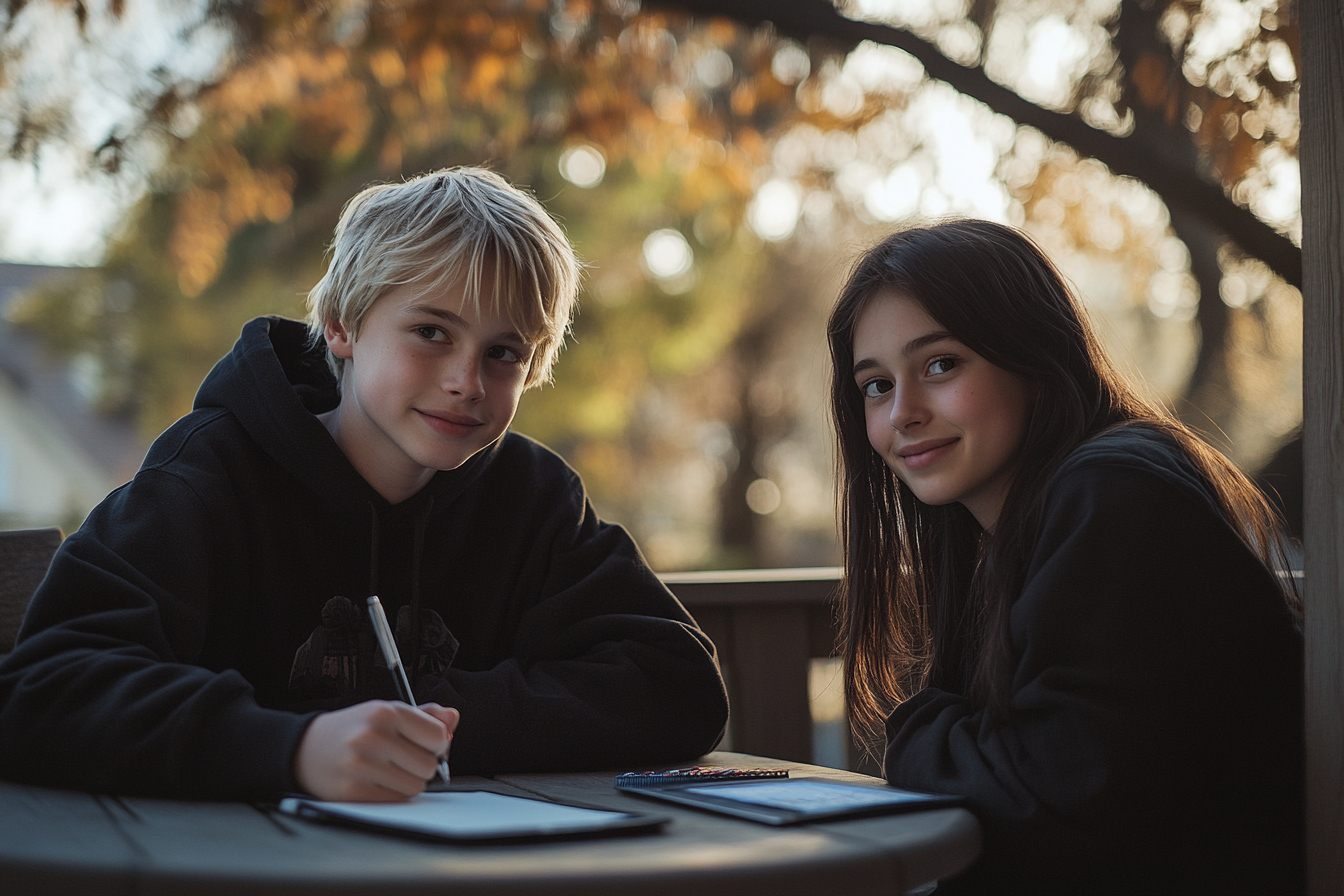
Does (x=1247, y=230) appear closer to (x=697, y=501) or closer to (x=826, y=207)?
(x=826, y=207)

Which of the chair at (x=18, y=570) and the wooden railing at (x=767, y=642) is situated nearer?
the chair at (x=18, y=570)

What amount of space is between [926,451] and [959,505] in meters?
0.22

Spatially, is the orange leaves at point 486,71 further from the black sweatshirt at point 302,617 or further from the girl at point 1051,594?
the girl at point 1051,594

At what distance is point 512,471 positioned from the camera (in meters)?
1.96

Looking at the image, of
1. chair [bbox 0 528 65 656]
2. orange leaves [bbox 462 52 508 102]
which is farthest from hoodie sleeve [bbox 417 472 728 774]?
orange leaves [bbox 462 52 508 102]

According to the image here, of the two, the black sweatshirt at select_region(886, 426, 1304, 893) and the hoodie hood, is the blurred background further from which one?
the hoodie hood

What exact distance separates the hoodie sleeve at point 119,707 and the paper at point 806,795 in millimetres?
472

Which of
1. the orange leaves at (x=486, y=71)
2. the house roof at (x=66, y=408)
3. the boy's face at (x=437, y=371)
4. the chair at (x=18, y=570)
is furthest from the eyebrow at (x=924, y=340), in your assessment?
the house roof at (x=66, y=408)

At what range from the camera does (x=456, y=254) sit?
1.67 m

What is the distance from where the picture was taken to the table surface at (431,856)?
0.85 m

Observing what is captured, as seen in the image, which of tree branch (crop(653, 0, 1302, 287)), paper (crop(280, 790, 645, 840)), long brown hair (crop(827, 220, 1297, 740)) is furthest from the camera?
tree branch (crop(653, 0, 1302, 287))

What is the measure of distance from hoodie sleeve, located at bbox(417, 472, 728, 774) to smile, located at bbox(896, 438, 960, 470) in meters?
0.41

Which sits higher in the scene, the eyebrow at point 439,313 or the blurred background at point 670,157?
the blurred background at point 670,157

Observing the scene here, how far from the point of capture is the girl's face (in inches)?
62.7
